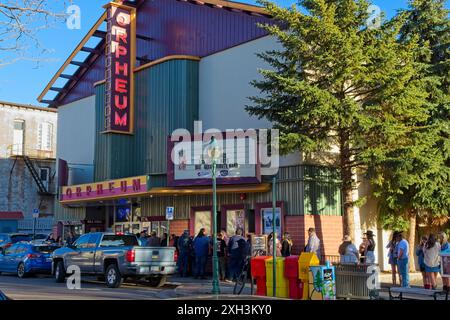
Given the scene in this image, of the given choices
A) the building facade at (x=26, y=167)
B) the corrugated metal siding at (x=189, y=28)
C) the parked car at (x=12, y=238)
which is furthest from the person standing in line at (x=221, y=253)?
the building facade at (x=26, y=167)

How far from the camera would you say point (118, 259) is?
17625mm

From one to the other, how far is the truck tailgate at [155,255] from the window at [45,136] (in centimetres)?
3223

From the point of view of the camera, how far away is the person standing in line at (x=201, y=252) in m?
20.7

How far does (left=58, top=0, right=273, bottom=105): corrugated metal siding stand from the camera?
24.2 metres

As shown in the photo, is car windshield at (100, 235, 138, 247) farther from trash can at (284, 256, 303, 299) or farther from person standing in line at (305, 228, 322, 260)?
trash can at (284, 256, 303, 299)

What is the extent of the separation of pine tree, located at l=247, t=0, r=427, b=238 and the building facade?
3002cm

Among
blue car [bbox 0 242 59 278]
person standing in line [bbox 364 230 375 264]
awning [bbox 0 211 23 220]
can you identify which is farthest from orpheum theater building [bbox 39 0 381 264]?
awning [bbox 0 211 23 220]

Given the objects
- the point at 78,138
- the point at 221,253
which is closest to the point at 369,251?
the point at 221,253

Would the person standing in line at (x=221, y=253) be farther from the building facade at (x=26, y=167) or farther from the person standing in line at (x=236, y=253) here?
the building facade at (x=26, y=167)

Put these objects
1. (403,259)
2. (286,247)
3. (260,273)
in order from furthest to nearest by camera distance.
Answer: (286,247) → (403,259) → (260,273)

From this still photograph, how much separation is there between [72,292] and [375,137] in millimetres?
10486

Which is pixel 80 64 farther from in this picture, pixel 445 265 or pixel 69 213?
pixel 445 265

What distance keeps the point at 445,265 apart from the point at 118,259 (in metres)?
9.34
